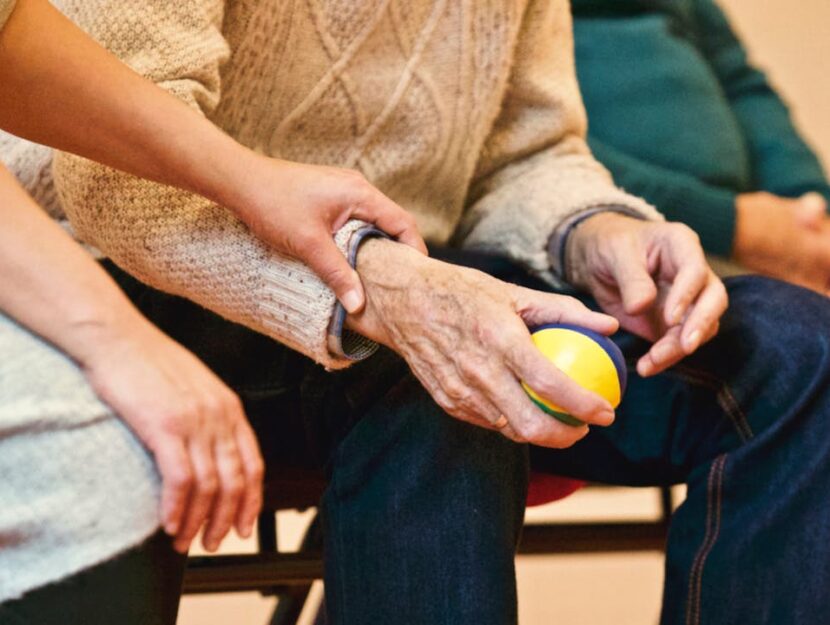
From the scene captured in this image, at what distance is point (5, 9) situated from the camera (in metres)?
0.63

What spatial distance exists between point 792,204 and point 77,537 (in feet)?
4.37

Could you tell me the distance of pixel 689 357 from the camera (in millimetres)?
861

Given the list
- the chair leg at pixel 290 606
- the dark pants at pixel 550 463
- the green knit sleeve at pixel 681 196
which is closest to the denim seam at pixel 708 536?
the dark pants at pixel 550 463

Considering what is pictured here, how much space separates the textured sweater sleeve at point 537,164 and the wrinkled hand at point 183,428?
0.46m

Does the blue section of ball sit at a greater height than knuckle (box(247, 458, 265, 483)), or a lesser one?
greater

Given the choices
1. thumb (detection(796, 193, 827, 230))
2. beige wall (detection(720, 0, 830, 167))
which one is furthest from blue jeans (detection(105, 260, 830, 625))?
beige wall (detection(720, 0, 830, 167))

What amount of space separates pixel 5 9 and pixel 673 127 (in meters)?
1.13

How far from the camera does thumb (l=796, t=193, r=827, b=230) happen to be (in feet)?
5.00

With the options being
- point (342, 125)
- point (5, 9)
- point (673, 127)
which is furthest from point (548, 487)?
point (673, 127)

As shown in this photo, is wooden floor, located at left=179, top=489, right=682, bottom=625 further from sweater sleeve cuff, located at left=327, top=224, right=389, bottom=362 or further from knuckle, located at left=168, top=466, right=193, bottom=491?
knuckle, located at left=168, top=466, right=193, bottom=491

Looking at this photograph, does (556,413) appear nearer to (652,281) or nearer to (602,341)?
(602,341)

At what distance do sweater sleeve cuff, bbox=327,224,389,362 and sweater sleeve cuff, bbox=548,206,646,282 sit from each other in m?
0.26

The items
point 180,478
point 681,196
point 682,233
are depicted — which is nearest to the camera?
point 180,478

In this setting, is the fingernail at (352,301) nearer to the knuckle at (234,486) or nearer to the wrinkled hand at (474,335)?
the wrinkled hand at (474,335)
